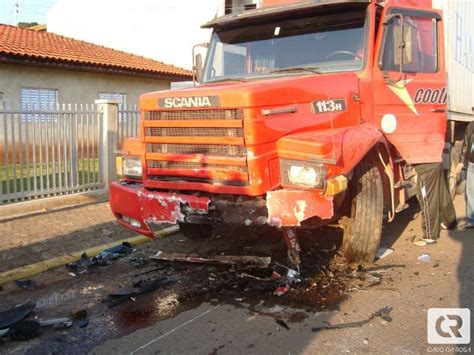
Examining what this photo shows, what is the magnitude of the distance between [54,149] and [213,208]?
509cm

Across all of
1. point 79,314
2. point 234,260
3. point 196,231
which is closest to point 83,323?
point 79,314

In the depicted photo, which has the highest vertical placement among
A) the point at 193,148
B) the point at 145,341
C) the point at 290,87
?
the point at 290,87

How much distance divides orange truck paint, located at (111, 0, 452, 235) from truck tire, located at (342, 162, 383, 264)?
0.84ft

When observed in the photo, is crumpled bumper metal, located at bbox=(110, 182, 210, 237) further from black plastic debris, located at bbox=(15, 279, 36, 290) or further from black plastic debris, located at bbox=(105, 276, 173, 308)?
black plastic debris, located at bbox=(15, 279, 36, 290)

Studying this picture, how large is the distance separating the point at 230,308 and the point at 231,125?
162 cm

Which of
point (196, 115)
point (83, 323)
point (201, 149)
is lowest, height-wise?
point (83, 323)

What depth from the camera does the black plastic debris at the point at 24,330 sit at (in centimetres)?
380

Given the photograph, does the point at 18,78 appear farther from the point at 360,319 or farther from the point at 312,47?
the point at 360,319

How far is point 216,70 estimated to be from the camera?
5895mm

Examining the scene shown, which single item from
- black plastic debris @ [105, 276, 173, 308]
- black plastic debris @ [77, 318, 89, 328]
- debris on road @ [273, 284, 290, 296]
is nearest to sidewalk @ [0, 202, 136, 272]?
black plastic debris @ [105, 276, 173, 308]

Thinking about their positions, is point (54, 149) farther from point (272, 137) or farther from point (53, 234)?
point (272, 137)

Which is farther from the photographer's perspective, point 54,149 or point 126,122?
point 126,122

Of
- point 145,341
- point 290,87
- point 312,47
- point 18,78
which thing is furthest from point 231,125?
point 18,78

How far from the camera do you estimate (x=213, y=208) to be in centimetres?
461
